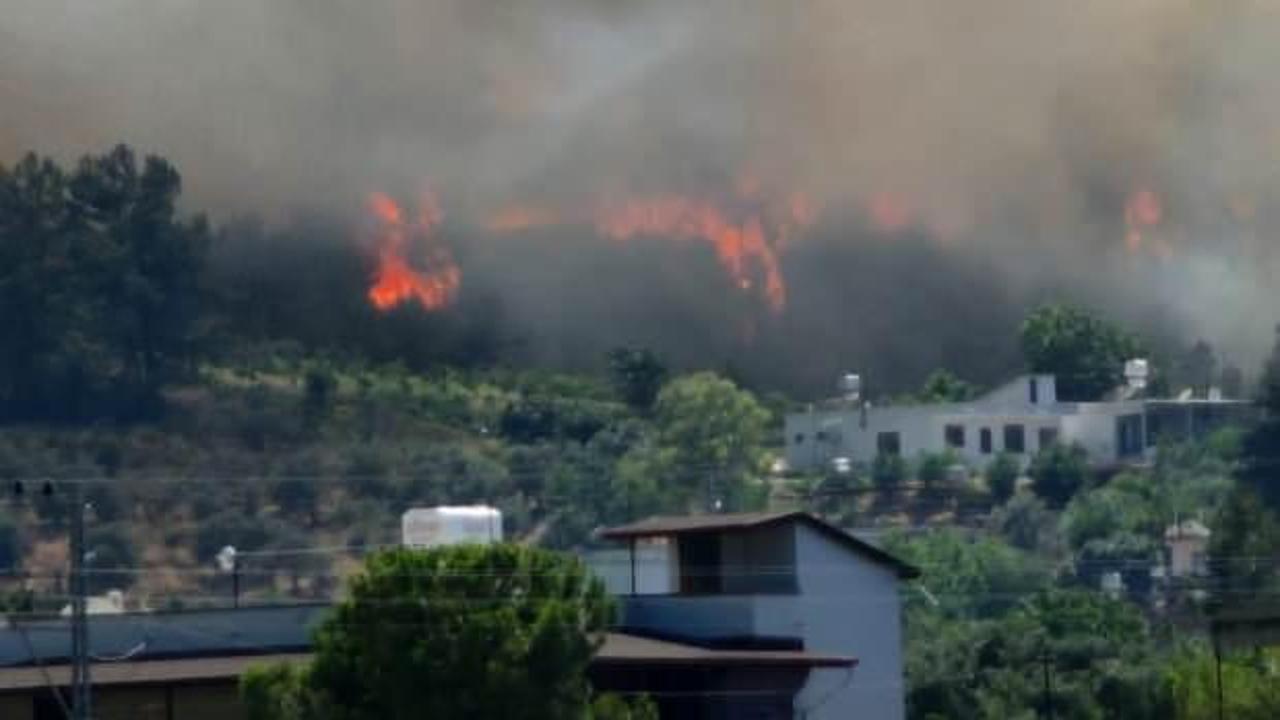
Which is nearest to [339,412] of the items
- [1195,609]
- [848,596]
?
[1195,609]

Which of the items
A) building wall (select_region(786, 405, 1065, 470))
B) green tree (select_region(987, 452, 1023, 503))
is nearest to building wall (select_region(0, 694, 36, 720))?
green tree (select_region(987, 452, 1023, 503))

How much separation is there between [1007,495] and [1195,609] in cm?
4062

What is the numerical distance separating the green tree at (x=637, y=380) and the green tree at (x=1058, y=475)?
15.3 m

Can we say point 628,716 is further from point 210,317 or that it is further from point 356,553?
point 210,317

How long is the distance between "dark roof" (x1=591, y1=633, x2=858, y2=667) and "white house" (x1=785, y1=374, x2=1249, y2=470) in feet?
298

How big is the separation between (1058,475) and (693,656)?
93475mm

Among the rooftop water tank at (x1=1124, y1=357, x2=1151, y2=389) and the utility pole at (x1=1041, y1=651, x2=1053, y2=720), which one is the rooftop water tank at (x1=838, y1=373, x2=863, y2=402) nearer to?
the rooftop water tank at (x1=1124, y1=357, x2=1151, y2=389)

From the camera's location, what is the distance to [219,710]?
92.6 metres

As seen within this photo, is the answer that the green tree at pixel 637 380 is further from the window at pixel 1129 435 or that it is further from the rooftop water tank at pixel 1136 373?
the rooftop water tank at pixel 1136 373

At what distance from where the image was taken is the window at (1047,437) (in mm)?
195250

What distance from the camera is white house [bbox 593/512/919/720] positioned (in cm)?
10019

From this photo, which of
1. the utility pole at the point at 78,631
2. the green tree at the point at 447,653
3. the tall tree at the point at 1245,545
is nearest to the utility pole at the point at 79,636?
the utility pole at the point at 78,631

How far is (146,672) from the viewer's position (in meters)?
93.6

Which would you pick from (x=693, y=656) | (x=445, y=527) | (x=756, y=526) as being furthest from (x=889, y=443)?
(x=693, y=656)
